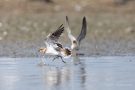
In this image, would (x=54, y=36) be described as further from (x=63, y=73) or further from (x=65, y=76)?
(x=65, y=76)

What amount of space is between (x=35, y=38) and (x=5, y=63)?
5784mm

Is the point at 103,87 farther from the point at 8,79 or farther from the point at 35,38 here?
the point at 35,38

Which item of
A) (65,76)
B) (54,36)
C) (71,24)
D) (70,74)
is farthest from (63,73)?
(71,24)

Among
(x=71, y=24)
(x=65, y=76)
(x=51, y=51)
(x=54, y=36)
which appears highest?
(x=71, y=24)

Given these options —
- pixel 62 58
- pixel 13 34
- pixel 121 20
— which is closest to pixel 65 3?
pixel 121 20

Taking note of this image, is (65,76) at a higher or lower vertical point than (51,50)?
lower

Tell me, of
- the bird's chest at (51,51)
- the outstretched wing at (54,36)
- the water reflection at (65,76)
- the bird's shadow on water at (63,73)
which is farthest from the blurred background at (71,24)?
the water reflection at (65,76)

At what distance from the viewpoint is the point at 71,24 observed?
2433 cm

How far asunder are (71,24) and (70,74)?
11029 millimetres

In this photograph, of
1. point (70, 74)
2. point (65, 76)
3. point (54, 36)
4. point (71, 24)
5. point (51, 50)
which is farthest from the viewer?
point (71, 24)

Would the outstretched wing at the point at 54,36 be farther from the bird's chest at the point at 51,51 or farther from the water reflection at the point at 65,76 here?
the water reflection at the point at 65,76

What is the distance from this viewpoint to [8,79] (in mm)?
12664

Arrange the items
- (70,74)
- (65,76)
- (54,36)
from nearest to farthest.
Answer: (65,76)
(70,74)
(54,36)

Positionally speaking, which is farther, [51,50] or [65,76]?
[51,50]
